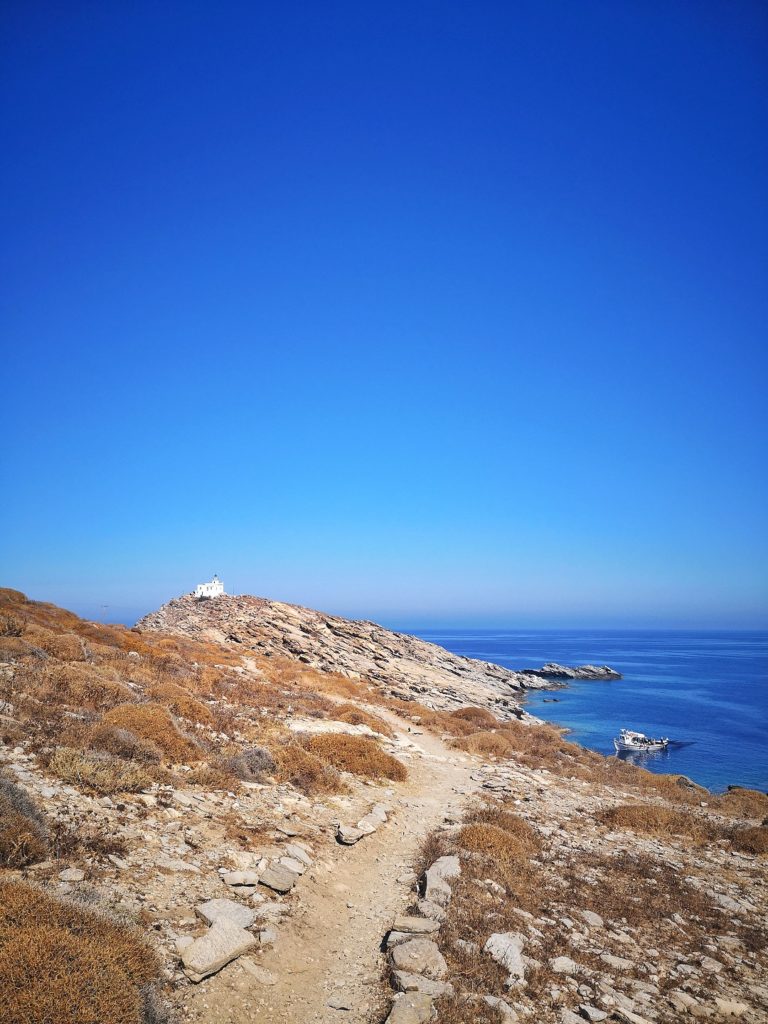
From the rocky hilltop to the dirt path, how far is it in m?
28.9

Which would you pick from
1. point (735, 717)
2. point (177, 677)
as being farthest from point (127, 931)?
point (735, 717)

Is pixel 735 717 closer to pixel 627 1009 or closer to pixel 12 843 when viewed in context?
pixel 627 1009

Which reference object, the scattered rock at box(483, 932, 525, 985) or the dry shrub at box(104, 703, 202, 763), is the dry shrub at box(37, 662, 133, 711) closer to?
the dry shrub at box(104, 703, 202, 763)

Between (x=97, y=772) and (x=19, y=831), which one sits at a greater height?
(x=19, y=831)

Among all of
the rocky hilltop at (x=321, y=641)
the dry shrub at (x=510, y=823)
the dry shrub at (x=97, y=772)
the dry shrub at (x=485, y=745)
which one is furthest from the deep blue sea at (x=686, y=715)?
the dry shrub at (x=97, y=772)

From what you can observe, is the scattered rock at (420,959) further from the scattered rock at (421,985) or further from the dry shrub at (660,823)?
the dry shrub at (660,823)

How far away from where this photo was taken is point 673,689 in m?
98.8

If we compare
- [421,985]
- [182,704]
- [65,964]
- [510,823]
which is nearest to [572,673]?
[510,823]

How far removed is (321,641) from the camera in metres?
48.8

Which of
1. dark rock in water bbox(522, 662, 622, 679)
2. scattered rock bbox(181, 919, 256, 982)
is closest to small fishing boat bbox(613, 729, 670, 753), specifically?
scattered rock bbox(181, 919, 256, 982)

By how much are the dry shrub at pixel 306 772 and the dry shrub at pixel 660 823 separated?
8.08 meters

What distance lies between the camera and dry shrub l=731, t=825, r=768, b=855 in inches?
558

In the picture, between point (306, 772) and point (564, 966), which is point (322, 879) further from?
point (306, 772)

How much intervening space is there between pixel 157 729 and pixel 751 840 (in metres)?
16.1
